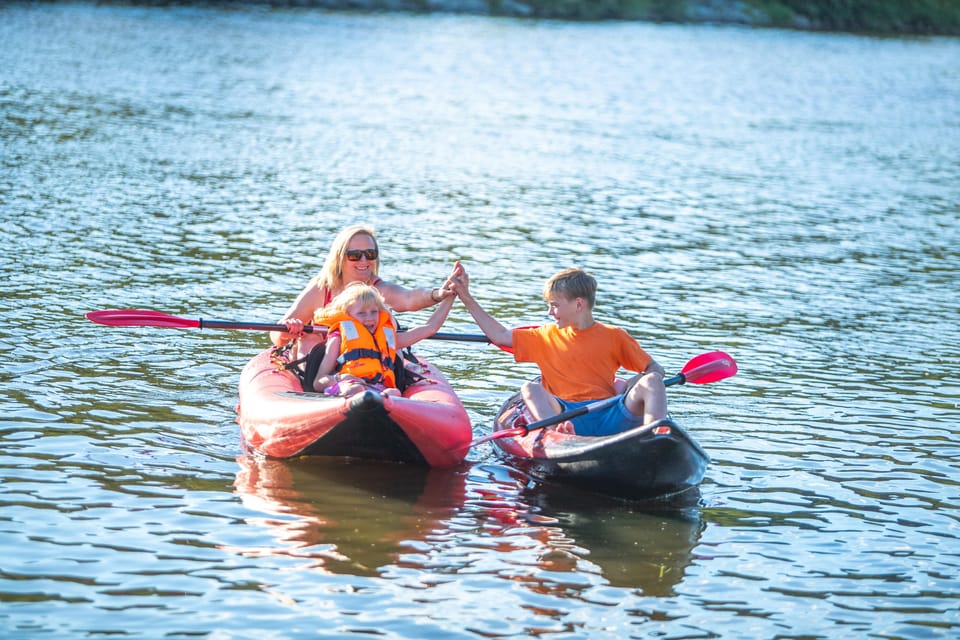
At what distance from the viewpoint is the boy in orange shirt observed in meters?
7.59

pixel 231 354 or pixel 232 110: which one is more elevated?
pixel 232 110

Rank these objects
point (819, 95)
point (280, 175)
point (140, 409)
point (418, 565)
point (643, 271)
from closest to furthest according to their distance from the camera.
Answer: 1. point (418, 565)
2. point (140, 409)
3. point (643, 271)
4. point (280, 175)
5. point (819, 95)

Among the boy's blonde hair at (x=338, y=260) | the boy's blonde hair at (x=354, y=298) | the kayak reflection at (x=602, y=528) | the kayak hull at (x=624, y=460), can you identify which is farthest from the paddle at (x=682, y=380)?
the boy's blonde hair at (x=338, y=260)

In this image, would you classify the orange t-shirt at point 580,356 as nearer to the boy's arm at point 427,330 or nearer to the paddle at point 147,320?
the boy's arm at point 427,330

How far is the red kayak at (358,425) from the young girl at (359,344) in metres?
0.20

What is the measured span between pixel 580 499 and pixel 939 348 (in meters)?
5.13

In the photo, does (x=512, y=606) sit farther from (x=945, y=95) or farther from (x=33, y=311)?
(x=945, y=95)

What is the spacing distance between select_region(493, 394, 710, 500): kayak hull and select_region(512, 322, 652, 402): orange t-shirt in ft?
1.13

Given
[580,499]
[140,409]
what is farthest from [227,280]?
[580,499]

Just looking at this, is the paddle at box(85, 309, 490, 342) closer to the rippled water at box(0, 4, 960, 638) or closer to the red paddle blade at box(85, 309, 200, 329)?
the red paddle blade at box(85, 309, 200, 329)

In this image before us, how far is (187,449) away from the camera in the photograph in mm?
7918

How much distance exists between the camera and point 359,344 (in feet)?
25.9

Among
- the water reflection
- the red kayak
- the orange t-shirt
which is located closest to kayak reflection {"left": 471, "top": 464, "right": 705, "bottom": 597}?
the water reflection

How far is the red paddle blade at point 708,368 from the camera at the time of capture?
329 inches
